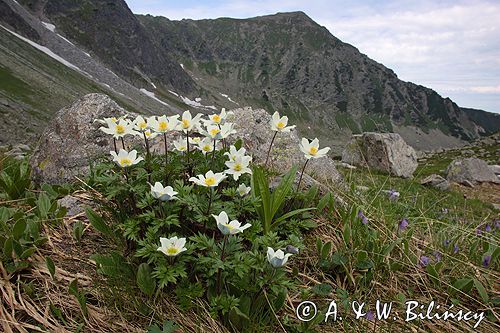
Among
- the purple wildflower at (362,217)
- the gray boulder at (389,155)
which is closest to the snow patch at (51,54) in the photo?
the gray boulder at (389,155)

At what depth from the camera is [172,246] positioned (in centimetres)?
255

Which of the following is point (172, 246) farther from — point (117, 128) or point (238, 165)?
point (117, 128)

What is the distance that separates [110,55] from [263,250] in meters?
165

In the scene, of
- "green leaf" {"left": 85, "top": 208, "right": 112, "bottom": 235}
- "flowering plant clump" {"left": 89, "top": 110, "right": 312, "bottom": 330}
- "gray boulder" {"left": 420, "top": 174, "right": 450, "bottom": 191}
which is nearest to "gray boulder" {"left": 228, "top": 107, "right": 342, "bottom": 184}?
"flowering plant clump" {"left": 89, "top": 110, "right": 312, "bottom": 330}

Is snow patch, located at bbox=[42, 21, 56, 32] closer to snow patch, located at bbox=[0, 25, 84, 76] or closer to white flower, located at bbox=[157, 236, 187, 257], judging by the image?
snow patch, located at bbox=[0, 25, 84, 76]

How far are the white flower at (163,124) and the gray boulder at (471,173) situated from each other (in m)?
20.1

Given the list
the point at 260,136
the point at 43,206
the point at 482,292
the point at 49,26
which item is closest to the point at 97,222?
the point at 43,206

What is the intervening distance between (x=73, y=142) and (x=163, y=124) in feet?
11.7

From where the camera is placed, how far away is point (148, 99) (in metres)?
133

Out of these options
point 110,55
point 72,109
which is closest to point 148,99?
point 110,55

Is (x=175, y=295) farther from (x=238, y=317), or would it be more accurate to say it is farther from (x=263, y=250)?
(x=263, y=250)

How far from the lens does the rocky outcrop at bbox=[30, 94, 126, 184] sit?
6043 millimetres

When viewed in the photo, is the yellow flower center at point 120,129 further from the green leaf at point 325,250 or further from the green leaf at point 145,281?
the green leaf at point 325,250

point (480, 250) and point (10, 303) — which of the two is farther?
point (480, 250)
